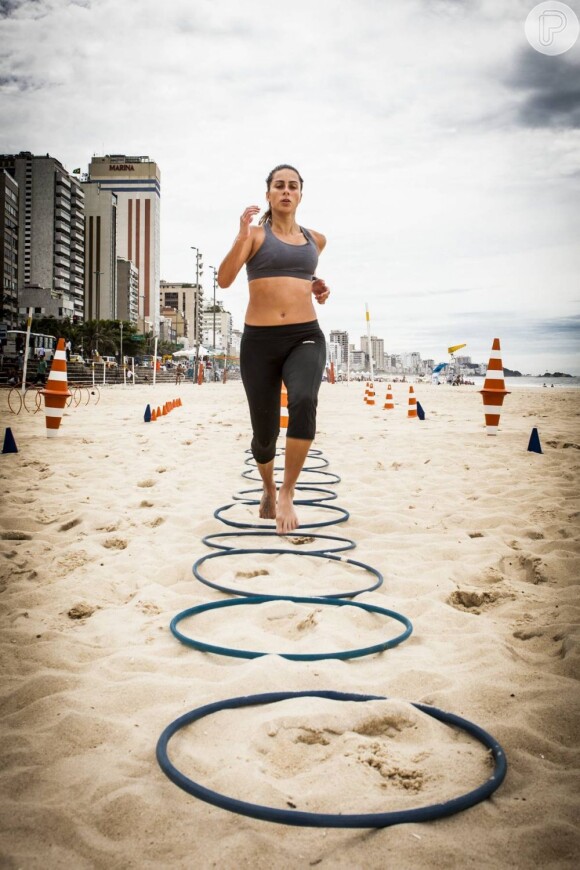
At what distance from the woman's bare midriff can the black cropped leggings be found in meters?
0.05

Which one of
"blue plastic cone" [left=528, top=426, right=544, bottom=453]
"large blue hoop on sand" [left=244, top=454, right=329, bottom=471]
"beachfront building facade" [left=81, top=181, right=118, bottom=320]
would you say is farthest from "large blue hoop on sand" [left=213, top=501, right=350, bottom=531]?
"beachfront building facade" [left=81, top=181, right=118, bottom=320]

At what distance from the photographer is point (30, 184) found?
334 ft

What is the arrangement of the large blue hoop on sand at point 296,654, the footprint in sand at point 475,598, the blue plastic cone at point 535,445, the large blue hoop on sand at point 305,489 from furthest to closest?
the blue plastic cone at point 535,445
the large blue hoop on sand at point 305,489
the footprint in sand at point 475,598
the large blue hoop on sand at point 296,654

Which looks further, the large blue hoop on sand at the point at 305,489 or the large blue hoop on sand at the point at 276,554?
the large blue hoop on sand at the point at 305,489

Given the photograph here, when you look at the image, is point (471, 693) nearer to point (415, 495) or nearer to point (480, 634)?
point (480, 634)

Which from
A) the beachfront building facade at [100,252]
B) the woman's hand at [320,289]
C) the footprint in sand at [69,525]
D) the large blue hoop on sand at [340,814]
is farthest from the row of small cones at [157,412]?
the beachfront building facade at [100,252]

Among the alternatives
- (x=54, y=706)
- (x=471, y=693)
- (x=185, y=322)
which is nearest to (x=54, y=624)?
(x=54, y=706)

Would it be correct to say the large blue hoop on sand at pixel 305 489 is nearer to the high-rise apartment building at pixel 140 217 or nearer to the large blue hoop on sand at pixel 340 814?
the large blue hoop on sand at pixel 340 814

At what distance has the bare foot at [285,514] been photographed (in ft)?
11.6

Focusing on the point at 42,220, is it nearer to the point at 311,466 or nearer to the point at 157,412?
the point at 157,412

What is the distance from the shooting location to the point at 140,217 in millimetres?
144625

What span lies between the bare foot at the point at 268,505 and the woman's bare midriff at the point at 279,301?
1.29 m

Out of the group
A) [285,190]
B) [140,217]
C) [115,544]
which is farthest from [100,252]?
[115,544]

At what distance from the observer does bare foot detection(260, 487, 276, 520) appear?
13.6 ft
